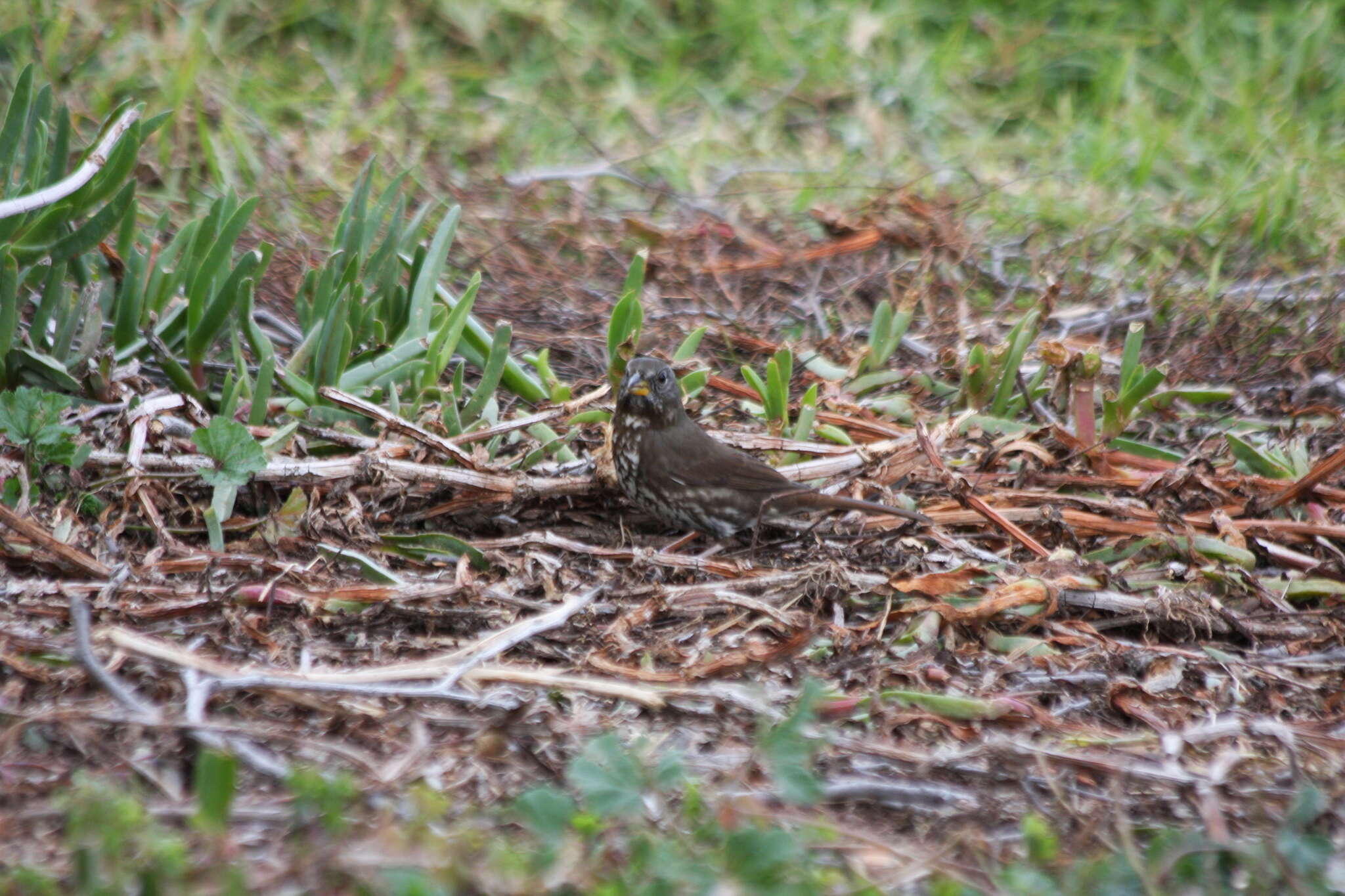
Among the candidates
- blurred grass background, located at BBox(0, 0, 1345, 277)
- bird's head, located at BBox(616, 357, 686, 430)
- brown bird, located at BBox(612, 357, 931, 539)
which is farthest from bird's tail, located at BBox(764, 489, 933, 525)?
blurred grass background, located at BBox(0, 0, 1345, 277)

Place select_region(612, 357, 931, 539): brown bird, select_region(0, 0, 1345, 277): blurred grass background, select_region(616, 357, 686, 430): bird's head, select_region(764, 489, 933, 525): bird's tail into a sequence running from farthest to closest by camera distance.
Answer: select_region(0, 0, 1345, 277): blurred grass background → select_region(616, 357, 686, 430): bird's head → select_region(612, 357, 931, 539): brown bird → select_region(764, 489, 933, 525): bird's tail

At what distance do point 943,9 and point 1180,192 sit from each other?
2.48 meters

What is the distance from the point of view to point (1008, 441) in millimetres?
4199

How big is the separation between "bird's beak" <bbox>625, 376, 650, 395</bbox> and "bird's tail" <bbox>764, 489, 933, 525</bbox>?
53cm

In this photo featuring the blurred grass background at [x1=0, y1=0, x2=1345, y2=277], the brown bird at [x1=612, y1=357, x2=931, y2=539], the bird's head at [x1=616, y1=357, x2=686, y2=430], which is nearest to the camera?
the brown bird at [x1=612, y1=357, x2=931, y2=539]

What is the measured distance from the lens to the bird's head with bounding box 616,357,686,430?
410 centimetres

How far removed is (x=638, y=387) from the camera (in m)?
4.13

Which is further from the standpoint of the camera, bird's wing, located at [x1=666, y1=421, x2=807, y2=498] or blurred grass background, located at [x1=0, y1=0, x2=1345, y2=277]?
blurred grass background, located at [x1=0, y1=0, x2=1345, y2=277]

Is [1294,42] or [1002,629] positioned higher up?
[1294,42]

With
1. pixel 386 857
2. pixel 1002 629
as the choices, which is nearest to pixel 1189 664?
pixel 1002 629

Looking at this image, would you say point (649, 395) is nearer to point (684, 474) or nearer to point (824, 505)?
point (684, 474)

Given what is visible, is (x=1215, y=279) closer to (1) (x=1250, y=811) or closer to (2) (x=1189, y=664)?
(2) (x=1189, y=664)

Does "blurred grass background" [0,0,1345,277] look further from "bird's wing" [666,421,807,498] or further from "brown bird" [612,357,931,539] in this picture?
"bird's wing" [666,421,807,498]

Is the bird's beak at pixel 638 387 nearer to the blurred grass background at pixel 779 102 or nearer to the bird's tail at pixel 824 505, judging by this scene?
the bird's tail at pixel 824 505
